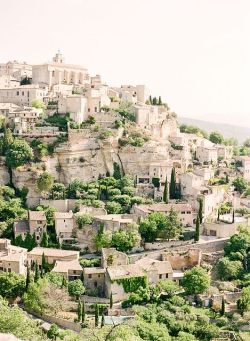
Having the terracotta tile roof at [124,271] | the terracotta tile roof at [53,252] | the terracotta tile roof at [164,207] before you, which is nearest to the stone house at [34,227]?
the terracotta tile roof at [53,252]

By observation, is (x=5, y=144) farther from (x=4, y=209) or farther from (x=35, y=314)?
(x=35, y=314)

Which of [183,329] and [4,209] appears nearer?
[183,329]

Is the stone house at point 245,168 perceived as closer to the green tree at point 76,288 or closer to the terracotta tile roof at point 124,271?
the terracotta tile roof at point 124,271

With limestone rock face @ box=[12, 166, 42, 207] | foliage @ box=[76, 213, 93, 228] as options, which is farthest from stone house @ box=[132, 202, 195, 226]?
limestone rock face @ box=[12, 166, 42, 207]

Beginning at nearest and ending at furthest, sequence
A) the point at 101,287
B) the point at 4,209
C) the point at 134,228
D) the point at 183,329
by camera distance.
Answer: the point at 183,329 → the point at 101,287 → the point at 134,228 → the point at 4,209

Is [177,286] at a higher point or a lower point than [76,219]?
lower

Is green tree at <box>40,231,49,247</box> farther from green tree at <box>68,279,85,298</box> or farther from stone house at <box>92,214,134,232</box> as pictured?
green tree at <box>68,279,85,298</box>

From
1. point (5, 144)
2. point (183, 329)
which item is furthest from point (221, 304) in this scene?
point (5, 144)
